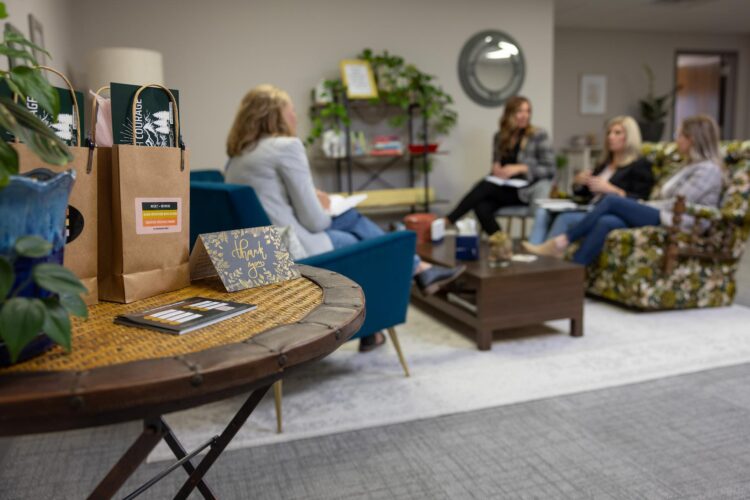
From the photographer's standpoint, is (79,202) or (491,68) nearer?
(79,202)

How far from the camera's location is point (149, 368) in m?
0.72

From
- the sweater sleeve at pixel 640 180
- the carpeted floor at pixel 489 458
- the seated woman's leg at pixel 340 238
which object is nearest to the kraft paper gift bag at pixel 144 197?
the carpeted floor at pixel 489 458

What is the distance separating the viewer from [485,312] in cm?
290

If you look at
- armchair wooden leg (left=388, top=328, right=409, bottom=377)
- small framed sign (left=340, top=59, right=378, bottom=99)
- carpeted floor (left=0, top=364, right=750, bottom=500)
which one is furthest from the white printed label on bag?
small framed sign (left=340, top=59, right=378, bottom=99)

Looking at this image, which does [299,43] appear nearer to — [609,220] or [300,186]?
[609,220]

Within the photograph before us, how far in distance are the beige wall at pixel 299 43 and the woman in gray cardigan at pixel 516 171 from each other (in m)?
1.03

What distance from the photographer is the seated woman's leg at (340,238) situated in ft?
9.47

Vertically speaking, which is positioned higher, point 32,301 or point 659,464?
point 32,301

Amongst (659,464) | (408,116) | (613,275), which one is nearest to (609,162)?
(613,275)

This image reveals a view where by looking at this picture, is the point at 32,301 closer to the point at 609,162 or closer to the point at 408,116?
the point at 609,162

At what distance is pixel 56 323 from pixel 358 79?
→ 491 cm

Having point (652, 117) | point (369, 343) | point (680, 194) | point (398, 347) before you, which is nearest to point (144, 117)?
point (398, 347)

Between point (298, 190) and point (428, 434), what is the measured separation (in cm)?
111

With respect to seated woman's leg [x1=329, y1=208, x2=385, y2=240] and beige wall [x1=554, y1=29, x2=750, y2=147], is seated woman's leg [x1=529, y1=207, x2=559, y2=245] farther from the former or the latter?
beige wall [x1=554, y1=29, x2=750, y2=147]
